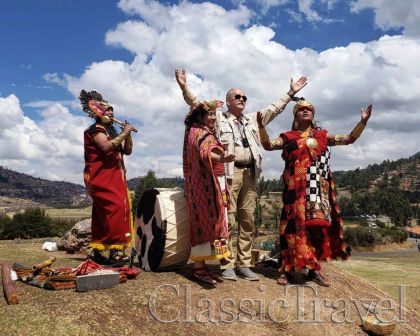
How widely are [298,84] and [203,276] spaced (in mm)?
3639

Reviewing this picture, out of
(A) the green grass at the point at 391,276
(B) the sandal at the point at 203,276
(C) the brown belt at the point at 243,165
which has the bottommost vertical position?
(A) the green grass at the point at 391,276

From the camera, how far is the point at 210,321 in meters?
4.84

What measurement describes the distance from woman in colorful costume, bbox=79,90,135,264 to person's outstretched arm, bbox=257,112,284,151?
208cm

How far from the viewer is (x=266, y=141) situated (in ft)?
21.7

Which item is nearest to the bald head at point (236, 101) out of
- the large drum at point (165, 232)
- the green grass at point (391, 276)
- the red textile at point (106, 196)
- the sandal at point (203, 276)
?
the large drum at point (165, 232)

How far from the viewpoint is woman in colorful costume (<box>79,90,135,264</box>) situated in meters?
6.61

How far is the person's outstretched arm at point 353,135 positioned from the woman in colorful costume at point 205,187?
82.0 inches

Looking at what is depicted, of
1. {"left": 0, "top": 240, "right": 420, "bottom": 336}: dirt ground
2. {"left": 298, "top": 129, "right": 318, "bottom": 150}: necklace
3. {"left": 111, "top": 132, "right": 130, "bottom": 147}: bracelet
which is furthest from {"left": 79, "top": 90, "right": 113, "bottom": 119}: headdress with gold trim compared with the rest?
{"left": 298, "top": 129, "right": 318, "bottom": 150}: necklace

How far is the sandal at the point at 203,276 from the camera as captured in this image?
5543mm

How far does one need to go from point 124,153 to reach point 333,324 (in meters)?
4.24

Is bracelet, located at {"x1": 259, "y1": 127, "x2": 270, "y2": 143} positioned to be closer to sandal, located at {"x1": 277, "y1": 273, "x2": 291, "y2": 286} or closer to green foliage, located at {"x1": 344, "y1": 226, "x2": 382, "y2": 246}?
sandal, located at {"x1": 277, "y1": 273, "x2": 291, "y2": 286}

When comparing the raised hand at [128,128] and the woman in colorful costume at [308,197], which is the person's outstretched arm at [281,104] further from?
the raised hand at [128,128]

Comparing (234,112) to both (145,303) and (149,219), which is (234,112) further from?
(145,303)

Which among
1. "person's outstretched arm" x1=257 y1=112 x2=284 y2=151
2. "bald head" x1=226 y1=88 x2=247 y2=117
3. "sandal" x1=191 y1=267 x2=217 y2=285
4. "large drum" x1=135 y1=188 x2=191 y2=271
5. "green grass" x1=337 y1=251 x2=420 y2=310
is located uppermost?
"bald head" x1=226 y1=88 x2=247 y2=117
